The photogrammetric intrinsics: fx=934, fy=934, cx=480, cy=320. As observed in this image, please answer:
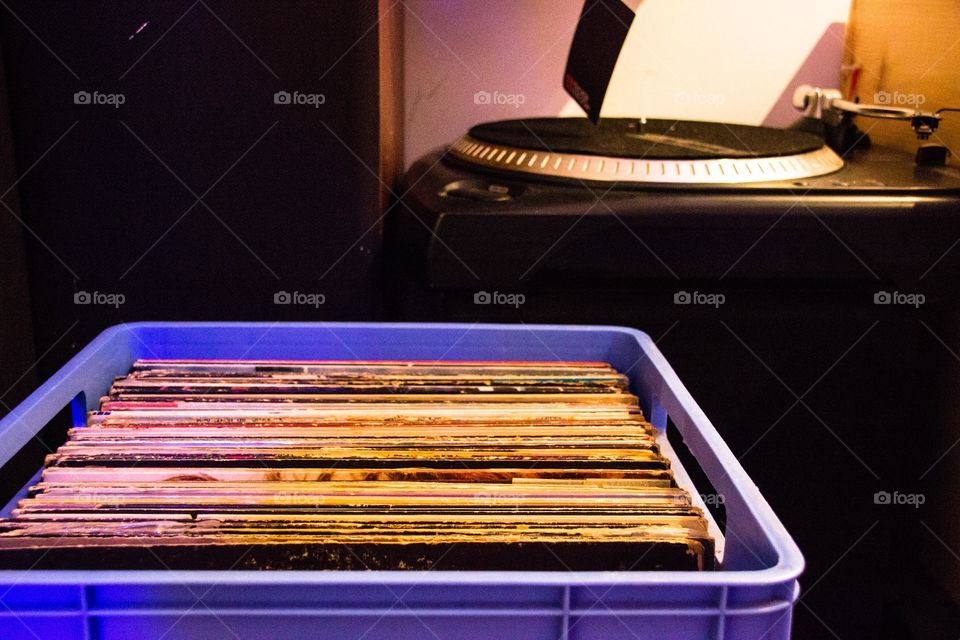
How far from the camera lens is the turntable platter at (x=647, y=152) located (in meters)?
1.14

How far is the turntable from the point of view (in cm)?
107

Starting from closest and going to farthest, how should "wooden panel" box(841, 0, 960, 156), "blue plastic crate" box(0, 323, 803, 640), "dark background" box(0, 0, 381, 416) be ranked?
"blue plastic crate" box(0, 323, 803, 640), "dark background" box(0, 0, 381, 416), "wooden panel" box(841, 0, 960, 156)

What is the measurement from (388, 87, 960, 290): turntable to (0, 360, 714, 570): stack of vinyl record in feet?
0.92

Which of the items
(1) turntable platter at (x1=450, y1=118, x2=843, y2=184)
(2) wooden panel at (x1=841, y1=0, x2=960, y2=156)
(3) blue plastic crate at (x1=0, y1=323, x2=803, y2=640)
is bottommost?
(3) blue plastic crate at (x1=0, y1=323, x2=803, y2=640)

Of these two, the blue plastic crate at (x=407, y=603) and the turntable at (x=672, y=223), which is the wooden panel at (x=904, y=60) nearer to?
the turntable at (x=672, y=223)

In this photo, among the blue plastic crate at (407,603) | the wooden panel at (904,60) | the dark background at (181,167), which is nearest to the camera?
the blue plastic crate at (407,603)

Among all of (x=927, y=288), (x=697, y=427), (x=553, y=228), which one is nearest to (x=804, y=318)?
(x=927, y=288)

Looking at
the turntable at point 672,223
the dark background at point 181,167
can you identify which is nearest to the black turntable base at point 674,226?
the turntable at point 672,223

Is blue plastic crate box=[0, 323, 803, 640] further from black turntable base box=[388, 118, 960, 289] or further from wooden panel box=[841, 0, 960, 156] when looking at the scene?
wooden panel box=[841, 0, 960, 156]

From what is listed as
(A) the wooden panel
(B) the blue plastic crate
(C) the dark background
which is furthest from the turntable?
(B) the blue plastic crate

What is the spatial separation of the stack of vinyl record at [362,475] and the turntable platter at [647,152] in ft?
1.31

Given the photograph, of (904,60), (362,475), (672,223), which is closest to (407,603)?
(362,475)

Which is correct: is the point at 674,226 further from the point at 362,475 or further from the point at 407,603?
the point at 407,603

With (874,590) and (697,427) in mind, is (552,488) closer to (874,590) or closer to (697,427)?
(697,427)
